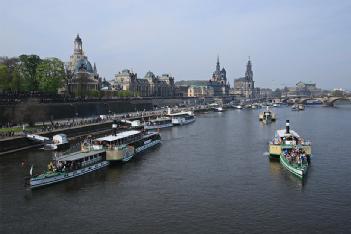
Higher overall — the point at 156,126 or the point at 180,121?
the point at 180,121

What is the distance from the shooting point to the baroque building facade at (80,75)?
136 m

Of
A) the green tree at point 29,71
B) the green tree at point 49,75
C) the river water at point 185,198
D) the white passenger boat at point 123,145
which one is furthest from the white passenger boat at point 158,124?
the river water at point 185,198

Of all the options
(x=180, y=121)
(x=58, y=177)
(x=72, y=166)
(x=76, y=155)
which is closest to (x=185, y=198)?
(x=58, y=177)

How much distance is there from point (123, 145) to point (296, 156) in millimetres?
20286

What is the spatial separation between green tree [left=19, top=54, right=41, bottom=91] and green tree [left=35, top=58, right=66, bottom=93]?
114cm

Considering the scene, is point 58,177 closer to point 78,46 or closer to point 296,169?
point 296,169

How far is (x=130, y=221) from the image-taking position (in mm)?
30109

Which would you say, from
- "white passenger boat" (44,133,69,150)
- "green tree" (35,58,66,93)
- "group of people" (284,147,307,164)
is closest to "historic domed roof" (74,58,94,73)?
"green tree" (35,58,66,93)

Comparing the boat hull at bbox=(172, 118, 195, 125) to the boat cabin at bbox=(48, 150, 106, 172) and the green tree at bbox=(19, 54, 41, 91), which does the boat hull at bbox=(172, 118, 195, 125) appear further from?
the boat cabin at bbox=(48, 150, 106, 172)

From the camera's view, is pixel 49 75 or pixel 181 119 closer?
pixel 49 75

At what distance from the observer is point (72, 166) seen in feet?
140

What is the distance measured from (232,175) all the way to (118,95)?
Result: 404 ft

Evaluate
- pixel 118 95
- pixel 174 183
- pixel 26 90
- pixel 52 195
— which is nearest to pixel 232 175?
pixel 174 183

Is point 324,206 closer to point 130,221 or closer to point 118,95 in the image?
point 130,221
